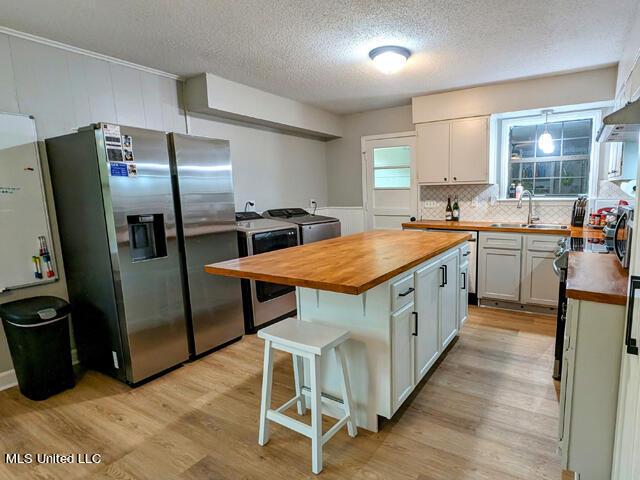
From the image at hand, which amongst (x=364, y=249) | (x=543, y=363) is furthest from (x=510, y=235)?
(x=364, y=249)

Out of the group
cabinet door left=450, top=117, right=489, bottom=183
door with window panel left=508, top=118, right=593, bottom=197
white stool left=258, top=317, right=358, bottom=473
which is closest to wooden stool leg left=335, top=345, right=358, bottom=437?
white stool left=258, top=317, right=358, bottom=473

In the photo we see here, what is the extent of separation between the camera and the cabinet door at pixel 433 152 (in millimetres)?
4328

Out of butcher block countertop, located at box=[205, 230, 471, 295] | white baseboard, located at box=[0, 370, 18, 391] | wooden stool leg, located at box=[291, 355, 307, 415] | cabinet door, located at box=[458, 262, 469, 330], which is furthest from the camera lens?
cabinet door, located at box=[458, 262, 469, 330]

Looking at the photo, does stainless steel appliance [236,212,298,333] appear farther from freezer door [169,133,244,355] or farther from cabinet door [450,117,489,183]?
cabinet door [450,117,489,183]

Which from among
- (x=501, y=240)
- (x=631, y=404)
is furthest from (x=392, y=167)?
(x=631, y=404)

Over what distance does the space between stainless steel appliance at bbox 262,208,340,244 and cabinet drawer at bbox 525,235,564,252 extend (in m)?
2.07

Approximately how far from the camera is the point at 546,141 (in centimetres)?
391

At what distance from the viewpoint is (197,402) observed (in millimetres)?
2334

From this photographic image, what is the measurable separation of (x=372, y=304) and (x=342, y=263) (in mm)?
269

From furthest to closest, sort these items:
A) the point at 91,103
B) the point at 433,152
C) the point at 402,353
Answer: the point at 433,152
the point at 91,103
the point at 402,353

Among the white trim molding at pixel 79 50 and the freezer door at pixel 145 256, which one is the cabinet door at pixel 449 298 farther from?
the white trim molding at pixel 79 50

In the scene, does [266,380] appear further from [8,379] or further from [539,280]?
[539,280]

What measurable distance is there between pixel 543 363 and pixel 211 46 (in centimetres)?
342

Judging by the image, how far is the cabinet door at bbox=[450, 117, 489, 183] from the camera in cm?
408
